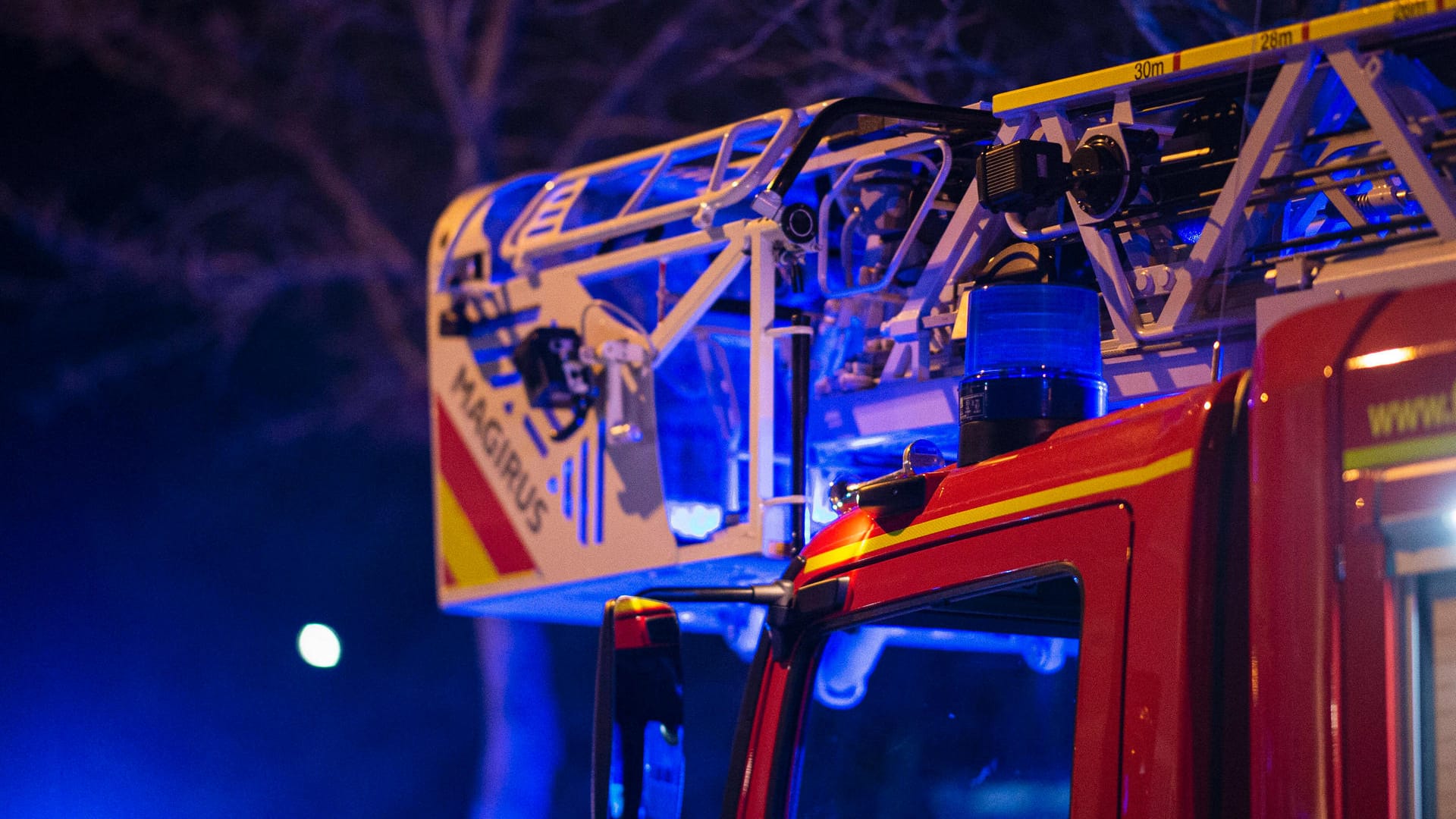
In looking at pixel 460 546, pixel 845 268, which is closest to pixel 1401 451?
pixel 845 268

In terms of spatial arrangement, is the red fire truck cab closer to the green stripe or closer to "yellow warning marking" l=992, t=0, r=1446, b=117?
the green stripe

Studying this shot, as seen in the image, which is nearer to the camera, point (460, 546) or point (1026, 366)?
point (1026, 366)

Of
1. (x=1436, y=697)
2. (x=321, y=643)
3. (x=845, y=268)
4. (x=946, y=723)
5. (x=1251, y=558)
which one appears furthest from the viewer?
(x=321, y=643)

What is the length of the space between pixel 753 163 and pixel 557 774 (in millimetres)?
12488

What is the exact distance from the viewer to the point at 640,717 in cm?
292

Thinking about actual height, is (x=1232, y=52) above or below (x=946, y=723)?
above

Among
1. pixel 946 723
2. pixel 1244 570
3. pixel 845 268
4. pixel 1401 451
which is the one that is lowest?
pixel 946 723

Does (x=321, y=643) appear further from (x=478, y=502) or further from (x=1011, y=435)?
(x=1011, y=435)

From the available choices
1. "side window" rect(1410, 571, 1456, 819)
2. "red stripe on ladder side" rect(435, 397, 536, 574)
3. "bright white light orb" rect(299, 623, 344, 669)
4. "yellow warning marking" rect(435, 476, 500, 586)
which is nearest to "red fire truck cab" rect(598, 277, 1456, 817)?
"side window" rect(1410, 571, 1456, 819)

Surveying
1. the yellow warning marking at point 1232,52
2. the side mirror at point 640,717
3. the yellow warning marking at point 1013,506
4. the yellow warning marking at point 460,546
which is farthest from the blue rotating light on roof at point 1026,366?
the yellow warning marking at point 460,546

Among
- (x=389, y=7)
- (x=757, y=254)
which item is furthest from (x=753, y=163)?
(x=389, y=7)

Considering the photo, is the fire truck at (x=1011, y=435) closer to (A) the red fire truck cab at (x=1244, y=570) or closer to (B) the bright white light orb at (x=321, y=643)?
(A) the red fire truck cab at (x=1244, y=570)

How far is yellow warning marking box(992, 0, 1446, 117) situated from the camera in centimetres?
267

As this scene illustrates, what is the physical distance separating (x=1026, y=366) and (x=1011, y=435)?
149 millimetres
